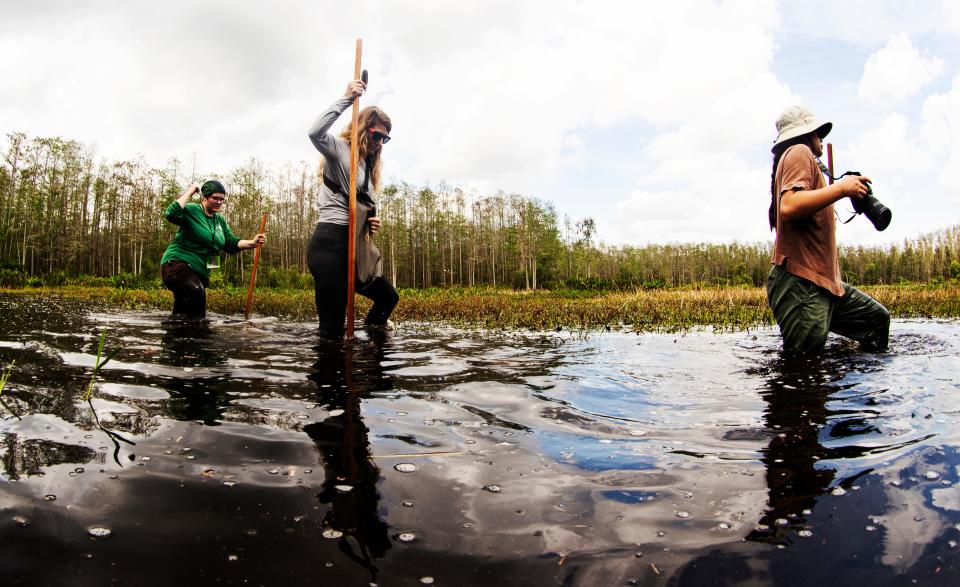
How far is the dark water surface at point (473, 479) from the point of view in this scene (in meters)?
1.30

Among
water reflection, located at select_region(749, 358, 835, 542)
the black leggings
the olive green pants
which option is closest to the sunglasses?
the black leggings

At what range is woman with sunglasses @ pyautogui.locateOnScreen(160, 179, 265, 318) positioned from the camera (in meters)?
6.55

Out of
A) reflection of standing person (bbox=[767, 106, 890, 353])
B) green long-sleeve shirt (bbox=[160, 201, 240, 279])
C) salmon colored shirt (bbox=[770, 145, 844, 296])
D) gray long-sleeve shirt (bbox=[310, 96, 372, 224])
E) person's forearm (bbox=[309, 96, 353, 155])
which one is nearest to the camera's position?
reflection of standing person (bbox=[767, 106, 890, 353])

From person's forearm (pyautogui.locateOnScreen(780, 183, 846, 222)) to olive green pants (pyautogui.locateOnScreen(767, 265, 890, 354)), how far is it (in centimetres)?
59

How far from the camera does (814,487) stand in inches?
69.4

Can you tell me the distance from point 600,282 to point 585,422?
25.5 m

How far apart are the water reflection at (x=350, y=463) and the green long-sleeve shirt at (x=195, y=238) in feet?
12.2

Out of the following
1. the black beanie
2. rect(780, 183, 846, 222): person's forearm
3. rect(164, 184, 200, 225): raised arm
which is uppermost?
the black beanie

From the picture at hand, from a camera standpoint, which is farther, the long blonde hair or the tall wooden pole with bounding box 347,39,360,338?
the long blonde hair

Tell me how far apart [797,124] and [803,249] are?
99 centimetres

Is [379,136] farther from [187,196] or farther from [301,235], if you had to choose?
[301,235]

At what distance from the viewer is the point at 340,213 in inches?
205

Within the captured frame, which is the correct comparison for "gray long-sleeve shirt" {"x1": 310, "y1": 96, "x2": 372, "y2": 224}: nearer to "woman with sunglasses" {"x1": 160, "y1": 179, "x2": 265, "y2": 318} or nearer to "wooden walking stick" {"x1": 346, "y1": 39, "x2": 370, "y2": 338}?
"wooden walking stick" {"x1": 346, "y1": 39, "x2": 370, "y2": 338}

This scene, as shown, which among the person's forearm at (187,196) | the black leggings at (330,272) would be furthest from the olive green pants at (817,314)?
the person's forearm at (187,196)
